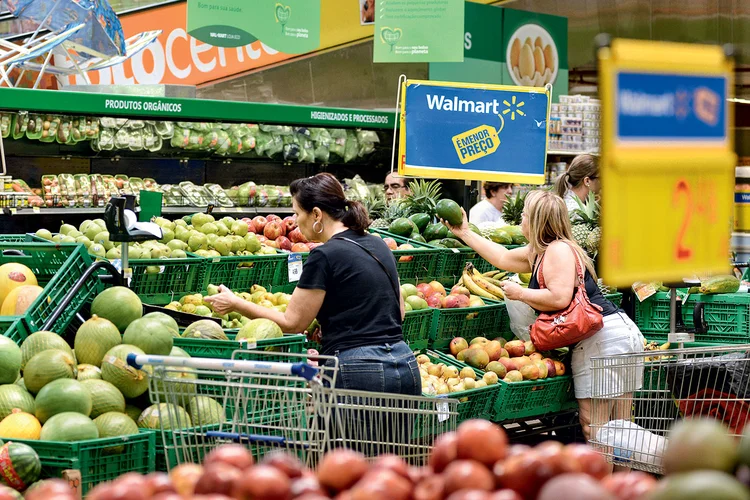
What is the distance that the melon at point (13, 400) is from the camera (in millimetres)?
3256

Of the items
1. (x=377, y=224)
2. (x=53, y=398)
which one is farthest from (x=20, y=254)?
(x=377, y=224)

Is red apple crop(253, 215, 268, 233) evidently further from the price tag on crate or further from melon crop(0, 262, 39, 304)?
melon crop(0, 262, 39, 304)

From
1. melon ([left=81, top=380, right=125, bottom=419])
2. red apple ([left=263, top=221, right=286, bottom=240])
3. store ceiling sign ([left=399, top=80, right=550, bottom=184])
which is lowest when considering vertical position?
melon ([left=81, top=380, right=125, bottom=419])

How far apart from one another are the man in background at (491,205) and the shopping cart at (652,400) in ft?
7.39

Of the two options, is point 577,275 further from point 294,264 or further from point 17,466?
point 17,466

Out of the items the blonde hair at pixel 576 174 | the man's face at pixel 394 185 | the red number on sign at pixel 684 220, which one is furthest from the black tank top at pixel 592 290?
the man's face at pixel 394 185

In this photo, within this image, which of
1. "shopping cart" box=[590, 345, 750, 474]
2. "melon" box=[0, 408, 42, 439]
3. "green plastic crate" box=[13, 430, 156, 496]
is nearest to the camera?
"green plastic crate" box=[13, 430, 156, 496]

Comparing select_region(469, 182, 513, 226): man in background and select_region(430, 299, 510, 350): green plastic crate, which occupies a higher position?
select_region(469, 182, 513, 226): man in background

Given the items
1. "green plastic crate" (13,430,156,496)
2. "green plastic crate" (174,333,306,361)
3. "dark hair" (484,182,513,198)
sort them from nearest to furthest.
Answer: "green plastic crate" (13,430,156,496) < "green plastic crate" (174,333,306,361) < "dark hair" (484,182,513,198)

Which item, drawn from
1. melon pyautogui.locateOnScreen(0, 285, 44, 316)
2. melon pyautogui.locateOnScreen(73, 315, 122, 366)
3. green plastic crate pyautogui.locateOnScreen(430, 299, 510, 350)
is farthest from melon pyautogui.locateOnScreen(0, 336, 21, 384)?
green plastic crate pyautogui.locateOnScreen(430, 299, 510, 350)

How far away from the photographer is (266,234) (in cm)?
589

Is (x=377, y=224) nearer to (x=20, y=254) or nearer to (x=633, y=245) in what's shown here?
(x=20, y=254)

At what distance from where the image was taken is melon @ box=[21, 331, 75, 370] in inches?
140

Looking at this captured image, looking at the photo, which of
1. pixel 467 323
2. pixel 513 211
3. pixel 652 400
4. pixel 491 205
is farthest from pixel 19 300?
pixel 491 205
